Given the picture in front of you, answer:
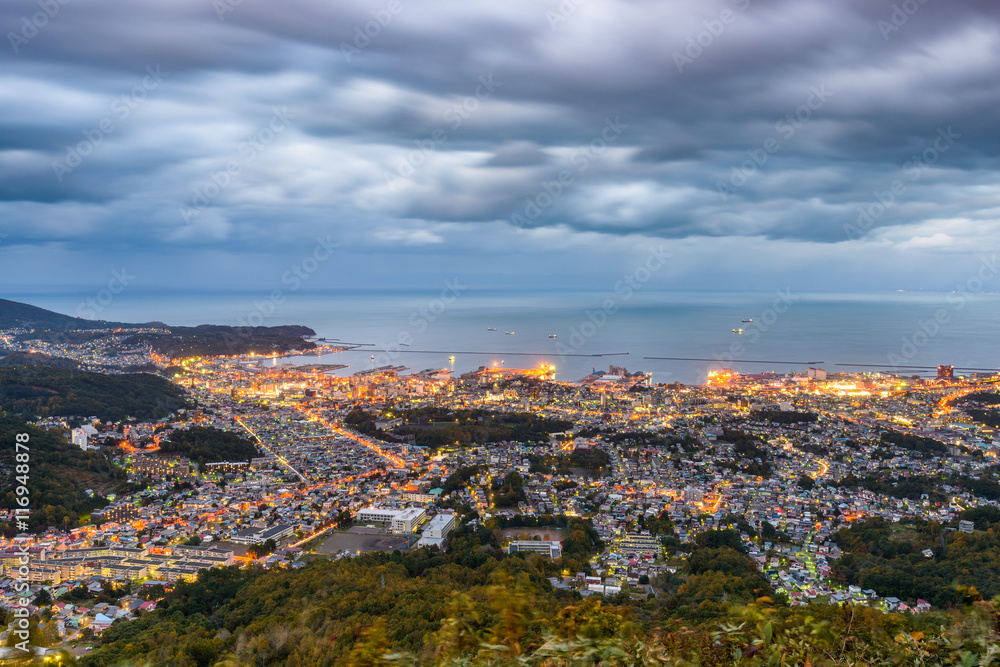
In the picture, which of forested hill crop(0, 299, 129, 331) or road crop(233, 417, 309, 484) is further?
forested hill crop(0, 299, 129, 331)

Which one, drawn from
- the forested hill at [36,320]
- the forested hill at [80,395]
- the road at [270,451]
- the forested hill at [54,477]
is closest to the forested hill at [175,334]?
the forested hill at [36,320]

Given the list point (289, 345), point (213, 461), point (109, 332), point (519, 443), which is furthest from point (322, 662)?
point (109, 332)

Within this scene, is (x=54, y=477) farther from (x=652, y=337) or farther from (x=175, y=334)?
(x=652, y=337)

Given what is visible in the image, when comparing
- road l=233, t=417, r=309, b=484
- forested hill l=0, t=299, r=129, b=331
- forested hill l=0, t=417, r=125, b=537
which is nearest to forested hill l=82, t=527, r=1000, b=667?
forested hill l=0, t=417, r=125, b=537

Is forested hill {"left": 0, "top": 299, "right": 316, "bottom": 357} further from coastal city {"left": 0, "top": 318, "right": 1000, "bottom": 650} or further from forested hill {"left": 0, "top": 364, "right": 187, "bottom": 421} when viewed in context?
coastal city {"left": 0, "top": 318, "right": 1000, "bottom": 650}

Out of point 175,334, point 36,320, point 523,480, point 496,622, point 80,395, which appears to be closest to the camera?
point 496,622

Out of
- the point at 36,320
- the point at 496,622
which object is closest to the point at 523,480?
the point at 496,622

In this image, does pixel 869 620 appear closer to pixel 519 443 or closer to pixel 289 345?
pixel 519 443
